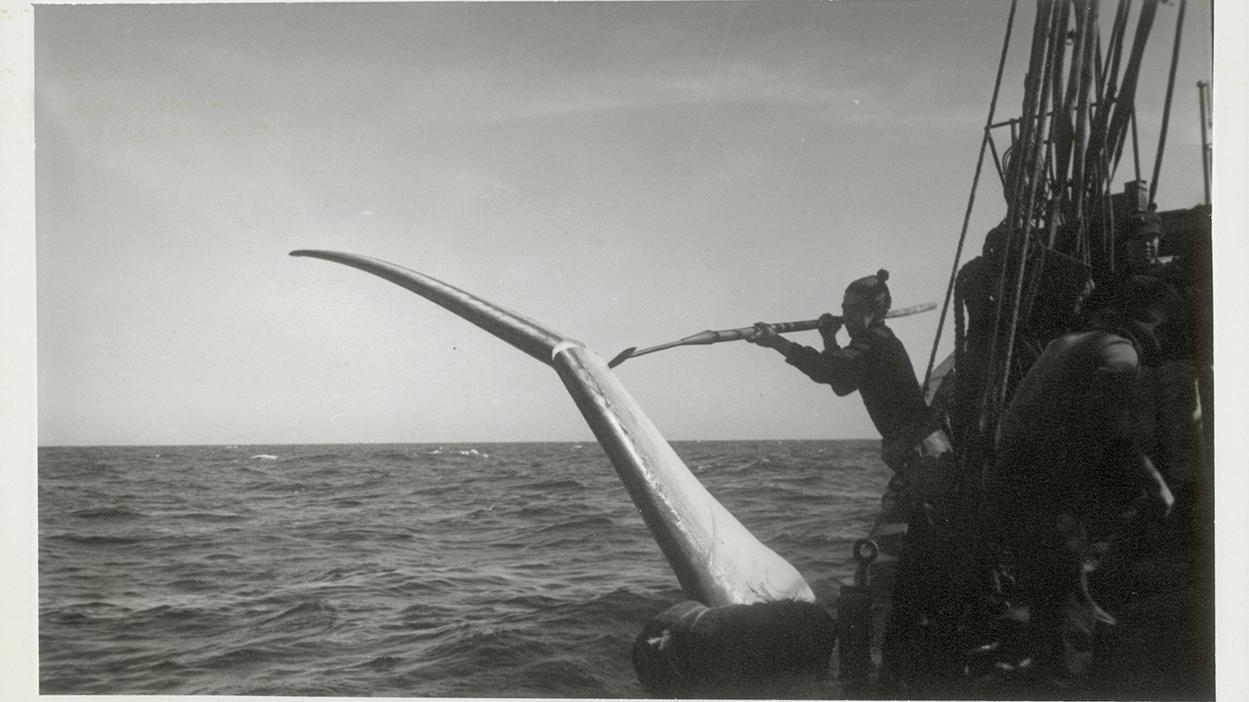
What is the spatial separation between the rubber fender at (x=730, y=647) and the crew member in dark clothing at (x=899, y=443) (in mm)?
249

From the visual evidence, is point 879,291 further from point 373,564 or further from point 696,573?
point 373,564

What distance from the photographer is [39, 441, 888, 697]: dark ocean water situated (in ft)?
11.4

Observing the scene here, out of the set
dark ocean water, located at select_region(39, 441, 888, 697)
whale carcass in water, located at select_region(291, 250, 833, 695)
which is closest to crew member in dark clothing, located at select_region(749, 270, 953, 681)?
dark ocean water, located at select_region(39, 441, 888, 697)

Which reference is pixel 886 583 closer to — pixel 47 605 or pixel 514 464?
pixel 514 464

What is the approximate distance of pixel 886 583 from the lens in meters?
3.33

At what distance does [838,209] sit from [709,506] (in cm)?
113

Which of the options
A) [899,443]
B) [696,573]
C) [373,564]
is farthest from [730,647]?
[373,564]

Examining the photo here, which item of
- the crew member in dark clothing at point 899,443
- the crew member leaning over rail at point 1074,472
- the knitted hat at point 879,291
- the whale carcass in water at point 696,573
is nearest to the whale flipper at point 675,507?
the whale carcass in water at point 696,573

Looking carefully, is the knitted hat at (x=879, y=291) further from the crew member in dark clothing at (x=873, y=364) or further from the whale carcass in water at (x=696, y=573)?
the whale carcass in water at (x=696, y=573)

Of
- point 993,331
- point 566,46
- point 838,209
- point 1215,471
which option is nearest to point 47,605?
point 566,46

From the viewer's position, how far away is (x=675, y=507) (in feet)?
10.8

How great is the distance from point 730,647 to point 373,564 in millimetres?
1332

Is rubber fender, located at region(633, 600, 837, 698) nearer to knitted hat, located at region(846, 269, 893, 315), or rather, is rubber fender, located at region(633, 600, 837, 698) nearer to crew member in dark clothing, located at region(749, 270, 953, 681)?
crew member in dark clothing, located at region(749, 270, 953, 681)

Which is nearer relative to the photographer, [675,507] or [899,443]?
[675,507]
